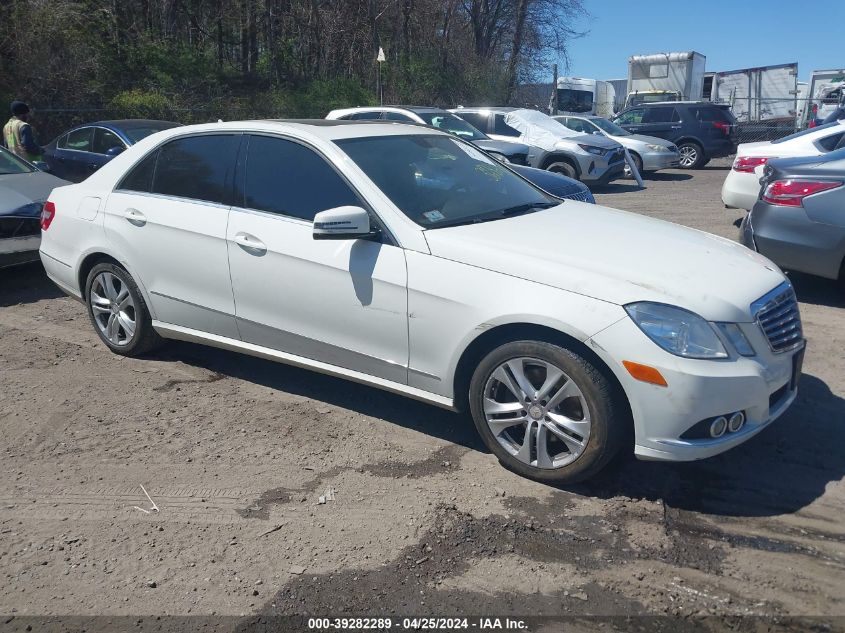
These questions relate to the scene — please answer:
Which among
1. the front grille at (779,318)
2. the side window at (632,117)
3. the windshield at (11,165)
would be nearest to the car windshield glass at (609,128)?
the side window at (632,117)

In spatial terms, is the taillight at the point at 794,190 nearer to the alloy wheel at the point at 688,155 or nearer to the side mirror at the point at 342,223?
the side mirror at the point at 342,223

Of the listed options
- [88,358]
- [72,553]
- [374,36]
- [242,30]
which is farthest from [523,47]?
[72,553]

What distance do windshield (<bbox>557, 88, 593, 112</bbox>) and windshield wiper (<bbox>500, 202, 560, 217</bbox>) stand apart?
97.1 feet

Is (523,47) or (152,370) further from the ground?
(523,47)

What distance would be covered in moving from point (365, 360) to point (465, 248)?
86cm

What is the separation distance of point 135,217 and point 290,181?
50.5 inches

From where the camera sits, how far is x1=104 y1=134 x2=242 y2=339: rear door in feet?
15.9

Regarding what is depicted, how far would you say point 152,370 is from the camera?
554 centimetres

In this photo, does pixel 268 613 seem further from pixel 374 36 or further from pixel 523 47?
pixel 523 47

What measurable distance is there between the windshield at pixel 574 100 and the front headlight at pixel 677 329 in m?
31.1

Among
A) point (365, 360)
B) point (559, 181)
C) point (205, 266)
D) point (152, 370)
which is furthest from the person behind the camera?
point (559, 181)

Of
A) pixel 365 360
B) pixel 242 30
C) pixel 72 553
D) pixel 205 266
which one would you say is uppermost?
pixel 242 30

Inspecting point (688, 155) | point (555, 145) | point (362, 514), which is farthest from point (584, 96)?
point (362, 514)

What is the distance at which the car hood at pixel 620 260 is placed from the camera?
3596 mm
